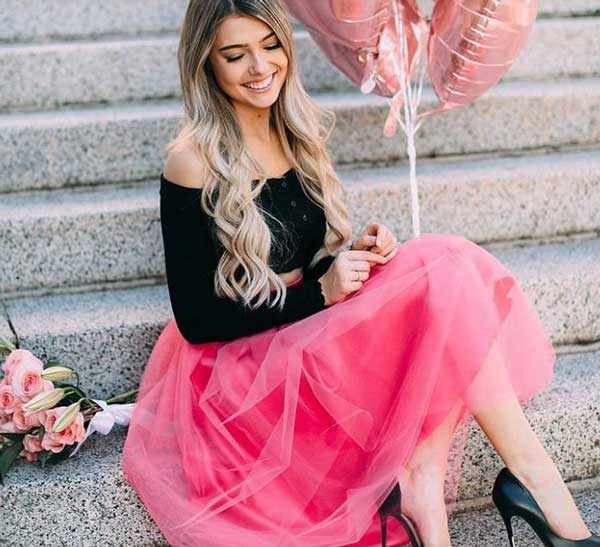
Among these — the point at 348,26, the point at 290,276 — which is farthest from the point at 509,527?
the point at 348,26

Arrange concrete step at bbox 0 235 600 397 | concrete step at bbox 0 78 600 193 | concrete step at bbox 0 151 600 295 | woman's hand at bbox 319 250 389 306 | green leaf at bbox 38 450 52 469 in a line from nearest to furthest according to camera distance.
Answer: woman's hand at bbox 319 250 389 306, green leaf at bbox 38 450 52 469, concrete step at bbox 0 235 600 397, concrete step at bbox 0 151 600 295, concrete step at bbox 0 78 600 193

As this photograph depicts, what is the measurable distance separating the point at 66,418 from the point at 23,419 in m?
0.10

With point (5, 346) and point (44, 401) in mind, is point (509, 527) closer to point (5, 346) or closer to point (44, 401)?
point (44, 401)

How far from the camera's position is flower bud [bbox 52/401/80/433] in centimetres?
196

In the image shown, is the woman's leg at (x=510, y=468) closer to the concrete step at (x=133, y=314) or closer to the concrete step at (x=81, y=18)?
the concrete step at (x=133, y=314)

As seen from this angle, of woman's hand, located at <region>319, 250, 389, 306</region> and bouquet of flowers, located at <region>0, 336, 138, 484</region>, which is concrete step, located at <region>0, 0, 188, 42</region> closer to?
bouquet of flowers, located at <region>0, 336, 138, 484</region>

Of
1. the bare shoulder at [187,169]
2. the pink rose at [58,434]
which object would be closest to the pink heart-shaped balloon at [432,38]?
the bare shoulder at [187,169]

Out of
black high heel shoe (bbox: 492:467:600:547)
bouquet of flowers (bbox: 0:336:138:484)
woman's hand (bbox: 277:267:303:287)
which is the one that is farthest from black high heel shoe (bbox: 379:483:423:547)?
bouquet of flowers (bbox: 0:336:138:484)

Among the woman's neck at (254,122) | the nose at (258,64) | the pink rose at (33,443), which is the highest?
the nose at (258,64)

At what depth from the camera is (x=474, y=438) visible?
6.88ft

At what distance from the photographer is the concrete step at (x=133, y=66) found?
9.55ft

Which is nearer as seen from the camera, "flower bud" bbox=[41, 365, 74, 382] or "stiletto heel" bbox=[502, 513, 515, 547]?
"stiletto heel" bbox=[502, 513, 515, 547]

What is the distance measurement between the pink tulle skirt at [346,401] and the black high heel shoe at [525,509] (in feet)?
0.55

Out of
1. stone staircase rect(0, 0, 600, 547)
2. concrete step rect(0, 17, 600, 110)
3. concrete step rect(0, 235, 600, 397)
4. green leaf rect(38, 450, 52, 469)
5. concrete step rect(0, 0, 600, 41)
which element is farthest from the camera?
concrete step rect(0, 0, 600, 41)
